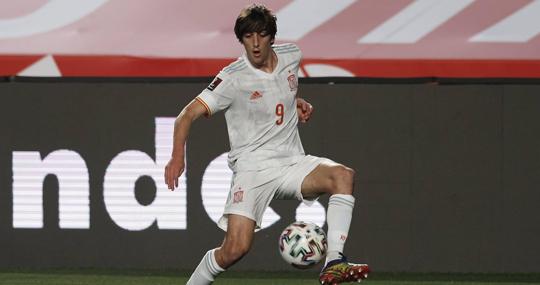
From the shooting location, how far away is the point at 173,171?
692 centimetres

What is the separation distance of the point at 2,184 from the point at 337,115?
108 inches

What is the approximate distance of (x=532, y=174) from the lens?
10.4 m

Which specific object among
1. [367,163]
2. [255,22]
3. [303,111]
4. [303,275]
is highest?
[255,22]

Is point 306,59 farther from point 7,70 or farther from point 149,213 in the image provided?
point 7,70

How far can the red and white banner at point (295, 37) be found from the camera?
10.6 meters

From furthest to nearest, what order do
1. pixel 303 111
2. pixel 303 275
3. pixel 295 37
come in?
pixel 295 37 < pixel 303 275 < pixel 303 111

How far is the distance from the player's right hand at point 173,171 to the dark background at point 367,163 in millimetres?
3496

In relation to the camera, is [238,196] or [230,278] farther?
[230,278]

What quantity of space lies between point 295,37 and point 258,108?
3.55m

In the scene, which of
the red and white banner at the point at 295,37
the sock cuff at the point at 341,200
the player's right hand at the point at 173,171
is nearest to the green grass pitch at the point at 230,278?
the red and white banner at the point at 295,37

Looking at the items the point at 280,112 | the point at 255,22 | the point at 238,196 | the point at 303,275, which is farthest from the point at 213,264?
the point at 303,275

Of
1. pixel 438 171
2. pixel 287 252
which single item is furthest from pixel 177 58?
pixel 287 252

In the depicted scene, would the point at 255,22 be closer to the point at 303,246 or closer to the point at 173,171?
the point at 173,171

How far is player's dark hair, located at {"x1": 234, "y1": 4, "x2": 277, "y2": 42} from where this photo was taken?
7254mm
